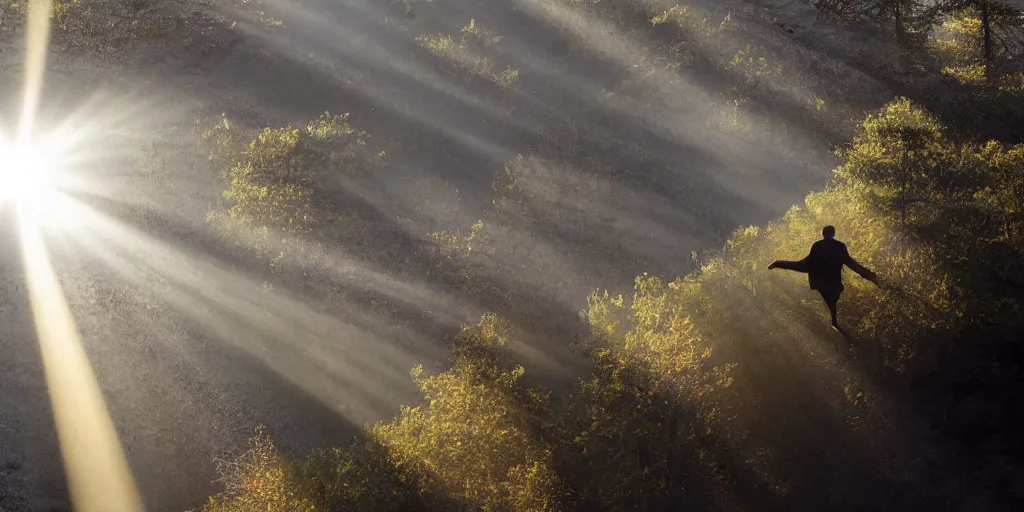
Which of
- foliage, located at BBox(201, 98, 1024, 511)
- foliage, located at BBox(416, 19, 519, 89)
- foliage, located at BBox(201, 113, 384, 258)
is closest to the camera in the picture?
foliage, located at BBox(201, 98, 1024, 511)

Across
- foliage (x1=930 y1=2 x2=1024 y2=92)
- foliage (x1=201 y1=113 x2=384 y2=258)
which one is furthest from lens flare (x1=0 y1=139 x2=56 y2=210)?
foliage (x1=930 y1=2 x2=1024 y2=92)

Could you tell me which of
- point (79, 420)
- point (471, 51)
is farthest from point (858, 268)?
point (471, 51)

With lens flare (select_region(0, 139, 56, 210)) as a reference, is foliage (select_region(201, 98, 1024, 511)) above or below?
below

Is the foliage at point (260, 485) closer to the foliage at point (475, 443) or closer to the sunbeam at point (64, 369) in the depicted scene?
the foliage at point (475, 443)

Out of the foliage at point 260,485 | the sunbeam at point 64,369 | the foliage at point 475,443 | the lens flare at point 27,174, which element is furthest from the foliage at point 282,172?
the foliage at point 475,443

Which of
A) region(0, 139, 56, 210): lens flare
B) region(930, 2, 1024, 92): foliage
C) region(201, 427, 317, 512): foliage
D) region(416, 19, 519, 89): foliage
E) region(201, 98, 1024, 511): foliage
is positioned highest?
region(416, 19, 519, 89): foliage

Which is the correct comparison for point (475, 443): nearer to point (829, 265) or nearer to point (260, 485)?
point (260, 485)

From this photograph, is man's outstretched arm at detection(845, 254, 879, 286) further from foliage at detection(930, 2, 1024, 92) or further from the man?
foliage at detection(930, 2, 1024, 92)
